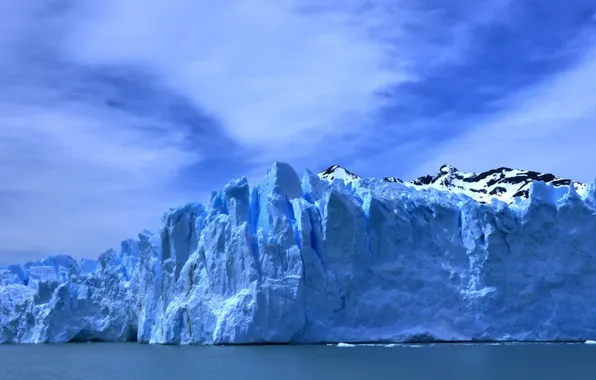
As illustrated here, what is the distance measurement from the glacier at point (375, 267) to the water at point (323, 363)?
1556 millimetres

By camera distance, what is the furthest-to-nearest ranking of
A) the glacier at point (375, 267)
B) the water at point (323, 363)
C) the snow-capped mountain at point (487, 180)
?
the snow-capped mountain at point (487, 180) < the glacier at point (375, 267) < the water at point (323, 363)

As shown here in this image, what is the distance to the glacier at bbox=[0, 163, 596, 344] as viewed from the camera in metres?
23.7

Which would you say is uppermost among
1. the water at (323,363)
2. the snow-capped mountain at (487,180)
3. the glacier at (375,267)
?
the snow-capped mountain at (487,180)

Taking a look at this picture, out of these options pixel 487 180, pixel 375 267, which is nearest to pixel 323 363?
pixel 375 267

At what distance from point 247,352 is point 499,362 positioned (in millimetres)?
7921

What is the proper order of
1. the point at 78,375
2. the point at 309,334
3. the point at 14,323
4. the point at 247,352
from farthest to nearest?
the point at 14,323 < the point at 309,334 < the point at 247,352 < the point at 78,375

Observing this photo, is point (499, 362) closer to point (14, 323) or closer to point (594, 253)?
point (594, 253)

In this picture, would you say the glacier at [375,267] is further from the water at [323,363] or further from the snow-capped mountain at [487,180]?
the snow-capped mountain at [487,180]

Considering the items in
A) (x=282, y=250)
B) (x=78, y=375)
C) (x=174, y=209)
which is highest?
(x=174, y=209)

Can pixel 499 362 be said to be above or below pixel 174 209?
below

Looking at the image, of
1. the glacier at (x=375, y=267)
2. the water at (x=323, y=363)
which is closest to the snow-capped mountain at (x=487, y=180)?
the glacier at (x=375, y=267)

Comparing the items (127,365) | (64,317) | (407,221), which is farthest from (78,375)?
(64,317)

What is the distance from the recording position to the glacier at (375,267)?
77.7 feet

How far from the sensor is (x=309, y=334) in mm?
23734
